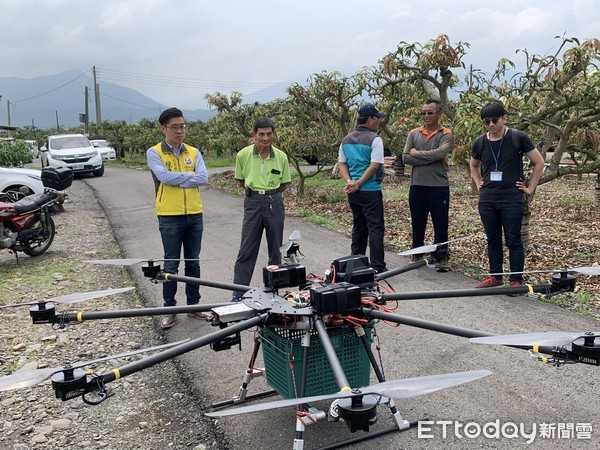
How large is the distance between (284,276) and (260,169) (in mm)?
2271

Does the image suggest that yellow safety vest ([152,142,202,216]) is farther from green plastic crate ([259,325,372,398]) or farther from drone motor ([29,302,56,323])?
drone motor ([29,302,56,323])

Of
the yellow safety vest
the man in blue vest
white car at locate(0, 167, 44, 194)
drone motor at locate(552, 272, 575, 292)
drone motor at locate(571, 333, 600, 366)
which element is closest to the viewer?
drone motor at locate(571, 333, 600, 366)

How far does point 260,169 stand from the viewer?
523 centimetres

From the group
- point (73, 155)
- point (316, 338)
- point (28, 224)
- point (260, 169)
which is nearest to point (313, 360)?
point (316, 338)

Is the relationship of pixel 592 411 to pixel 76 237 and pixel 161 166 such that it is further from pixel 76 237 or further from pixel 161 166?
pixel 76 237

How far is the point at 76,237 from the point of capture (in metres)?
9.73

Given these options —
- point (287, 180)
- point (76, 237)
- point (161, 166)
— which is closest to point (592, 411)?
point (287, 180)

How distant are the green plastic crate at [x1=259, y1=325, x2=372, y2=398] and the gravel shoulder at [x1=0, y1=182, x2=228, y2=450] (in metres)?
0.52

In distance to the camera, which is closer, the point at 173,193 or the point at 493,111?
the point at 173,193

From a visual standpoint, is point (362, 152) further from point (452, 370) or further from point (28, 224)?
point (28, 224)

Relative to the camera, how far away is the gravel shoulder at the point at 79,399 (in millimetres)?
3291

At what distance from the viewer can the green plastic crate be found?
3012 mm

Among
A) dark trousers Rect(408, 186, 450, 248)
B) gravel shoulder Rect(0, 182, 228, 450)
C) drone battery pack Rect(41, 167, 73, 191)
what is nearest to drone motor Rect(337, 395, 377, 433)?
gravel shoulder Rect(0, 182, 228, 450)

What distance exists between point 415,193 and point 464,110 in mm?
1107
